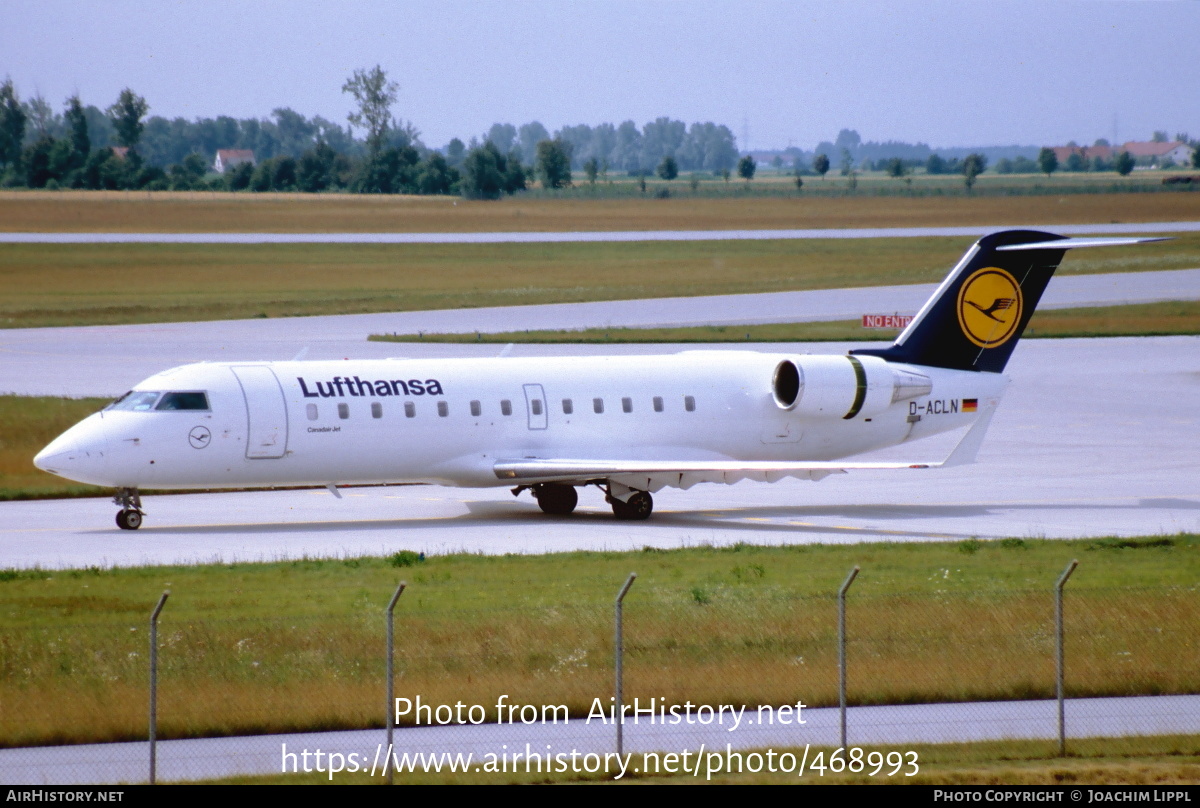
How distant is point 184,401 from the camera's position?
2722 cm

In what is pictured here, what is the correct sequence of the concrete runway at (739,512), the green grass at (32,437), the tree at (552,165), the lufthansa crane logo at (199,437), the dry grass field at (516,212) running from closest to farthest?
the concrete runway at (739,512)
the lufthansa crane logo at (199,437)
the green grass at (32,437)
the dry grass field at (516,212)
the tree at (552,165)

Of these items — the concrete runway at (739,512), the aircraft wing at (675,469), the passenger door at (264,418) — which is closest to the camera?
the concrete runway at (739,512)

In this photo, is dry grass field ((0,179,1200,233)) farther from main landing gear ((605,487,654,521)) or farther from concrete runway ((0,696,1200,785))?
concrete runway ((0,696,1200,785))

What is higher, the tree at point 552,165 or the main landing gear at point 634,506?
the tree at point 552,165

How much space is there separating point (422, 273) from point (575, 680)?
247 ft

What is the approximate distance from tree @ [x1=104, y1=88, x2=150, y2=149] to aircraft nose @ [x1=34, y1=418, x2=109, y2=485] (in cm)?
14490

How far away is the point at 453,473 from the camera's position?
29.2 metres

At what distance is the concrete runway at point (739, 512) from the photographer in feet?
86.3

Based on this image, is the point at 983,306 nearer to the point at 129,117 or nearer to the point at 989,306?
the point at 989,306

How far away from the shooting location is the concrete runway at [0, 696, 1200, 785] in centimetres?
1361

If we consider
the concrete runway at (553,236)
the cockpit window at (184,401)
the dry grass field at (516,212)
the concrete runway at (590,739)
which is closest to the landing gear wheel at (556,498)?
the cockpit window at (184,401)

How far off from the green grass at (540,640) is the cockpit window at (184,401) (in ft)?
16.1

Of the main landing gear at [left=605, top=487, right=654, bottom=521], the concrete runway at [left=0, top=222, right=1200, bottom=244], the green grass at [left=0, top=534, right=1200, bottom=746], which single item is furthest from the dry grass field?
the green grass at [left=0, top=534, right=1200, bottom=746]

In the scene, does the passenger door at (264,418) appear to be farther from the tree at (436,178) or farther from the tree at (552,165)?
the tree at (552,165)
